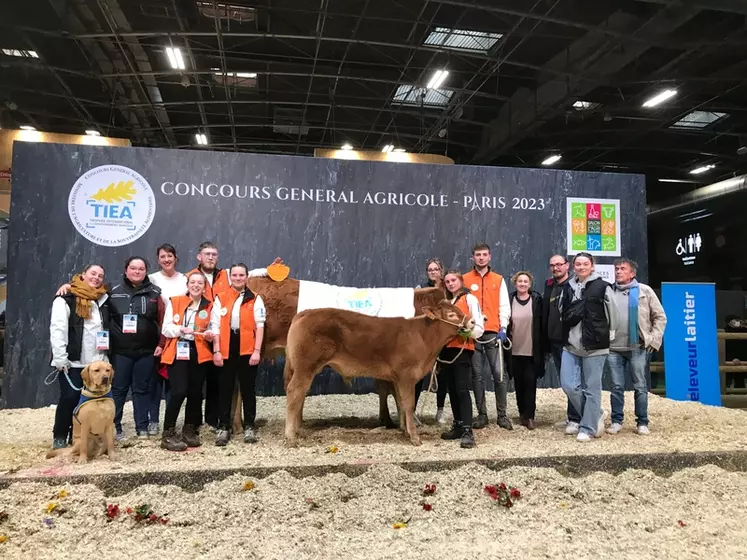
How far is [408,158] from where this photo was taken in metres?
12.3

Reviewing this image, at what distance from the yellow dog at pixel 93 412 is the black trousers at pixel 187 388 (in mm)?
535

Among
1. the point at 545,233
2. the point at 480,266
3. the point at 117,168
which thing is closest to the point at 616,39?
the point at 545,233

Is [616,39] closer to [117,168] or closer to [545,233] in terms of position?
[545,233]

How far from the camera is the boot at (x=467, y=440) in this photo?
14.9 ft

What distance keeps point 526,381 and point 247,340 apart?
289 cm

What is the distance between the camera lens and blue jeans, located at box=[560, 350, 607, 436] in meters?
4.90

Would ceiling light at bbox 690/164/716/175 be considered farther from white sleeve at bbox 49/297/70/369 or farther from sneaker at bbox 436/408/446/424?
white sleeve at bbox 49/297/70/369

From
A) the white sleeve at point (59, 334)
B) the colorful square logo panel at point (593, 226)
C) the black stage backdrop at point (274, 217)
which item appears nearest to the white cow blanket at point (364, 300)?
the white sleeve at point (59, 334)

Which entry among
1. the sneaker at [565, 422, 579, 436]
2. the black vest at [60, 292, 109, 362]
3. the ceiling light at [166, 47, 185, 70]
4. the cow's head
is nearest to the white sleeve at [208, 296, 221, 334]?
the black vest at [60, 292, 109, 362]

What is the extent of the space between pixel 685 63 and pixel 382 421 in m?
10.2

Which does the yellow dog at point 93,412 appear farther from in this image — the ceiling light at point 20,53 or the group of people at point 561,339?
the ceiling light at point 20,53

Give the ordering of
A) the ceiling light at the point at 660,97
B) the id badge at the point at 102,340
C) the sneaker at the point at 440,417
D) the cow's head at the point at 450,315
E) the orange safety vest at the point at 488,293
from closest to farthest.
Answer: the id badge at the point at 102,340, the cow's head at the point at 450,315, the orange safety vest at the point at 488,293, the sneaker at the point at 440,417, the ceiling light at the point at 660,97

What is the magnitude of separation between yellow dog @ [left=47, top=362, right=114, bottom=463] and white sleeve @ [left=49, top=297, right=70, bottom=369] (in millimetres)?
484

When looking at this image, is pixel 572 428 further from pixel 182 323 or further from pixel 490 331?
pixel 182 323
